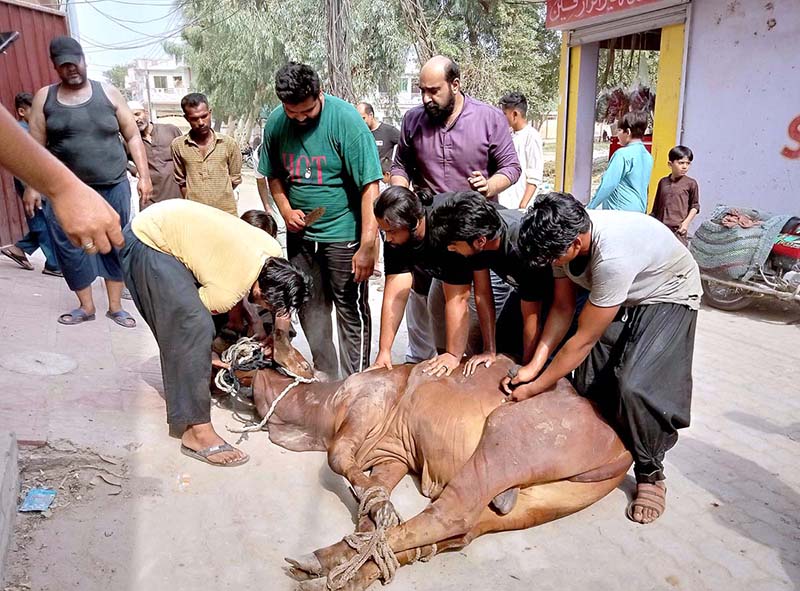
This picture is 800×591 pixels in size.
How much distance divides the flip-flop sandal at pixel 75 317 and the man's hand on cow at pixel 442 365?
3.07m

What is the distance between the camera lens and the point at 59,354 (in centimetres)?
430

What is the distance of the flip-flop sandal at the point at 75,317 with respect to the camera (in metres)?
4.93

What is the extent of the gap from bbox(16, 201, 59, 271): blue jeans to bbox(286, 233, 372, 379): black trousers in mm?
3419

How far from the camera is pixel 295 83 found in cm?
352

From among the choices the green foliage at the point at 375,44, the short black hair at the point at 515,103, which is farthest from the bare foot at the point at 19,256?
the green foliage at the point at 375,44

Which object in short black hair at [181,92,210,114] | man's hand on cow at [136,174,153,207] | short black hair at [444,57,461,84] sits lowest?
man's hand on cow at [136,174,153,207]

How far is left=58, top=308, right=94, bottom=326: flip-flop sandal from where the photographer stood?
194 inches

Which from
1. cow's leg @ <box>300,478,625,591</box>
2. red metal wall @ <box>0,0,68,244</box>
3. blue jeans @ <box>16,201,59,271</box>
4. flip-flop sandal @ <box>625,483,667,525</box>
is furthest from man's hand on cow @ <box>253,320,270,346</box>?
red metal wall @ <box>0,0,68,244</box>

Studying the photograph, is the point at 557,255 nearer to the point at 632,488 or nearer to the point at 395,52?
the point at 632,488

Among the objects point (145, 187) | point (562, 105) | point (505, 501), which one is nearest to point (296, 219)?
point (145, 187)

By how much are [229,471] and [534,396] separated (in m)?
1.52

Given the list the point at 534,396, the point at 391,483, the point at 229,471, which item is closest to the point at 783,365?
the point at 534,396

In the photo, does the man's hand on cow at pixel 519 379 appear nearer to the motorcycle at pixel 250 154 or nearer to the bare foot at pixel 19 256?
the bare foot at pixel 19 256

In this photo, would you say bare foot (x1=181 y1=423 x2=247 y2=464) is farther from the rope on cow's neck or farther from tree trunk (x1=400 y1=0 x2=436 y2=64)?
tree trunk (x1=400 y1=0 x2=436 y2=64)
